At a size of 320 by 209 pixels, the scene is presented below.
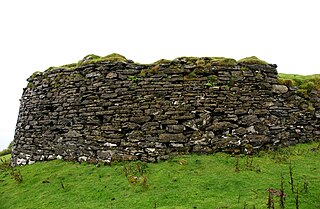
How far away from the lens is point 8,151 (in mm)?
22078

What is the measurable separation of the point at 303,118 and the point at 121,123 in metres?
7.00

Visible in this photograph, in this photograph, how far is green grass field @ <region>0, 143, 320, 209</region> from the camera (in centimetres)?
720

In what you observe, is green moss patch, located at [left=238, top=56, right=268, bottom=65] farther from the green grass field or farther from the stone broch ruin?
the green grass field

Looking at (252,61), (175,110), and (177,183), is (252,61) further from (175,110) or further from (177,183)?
(177,183)

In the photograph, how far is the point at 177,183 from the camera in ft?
27.0

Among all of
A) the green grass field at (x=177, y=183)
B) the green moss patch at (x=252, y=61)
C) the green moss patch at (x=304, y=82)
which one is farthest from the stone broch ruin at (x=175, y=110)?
the green grass field at (x=177, y=183)

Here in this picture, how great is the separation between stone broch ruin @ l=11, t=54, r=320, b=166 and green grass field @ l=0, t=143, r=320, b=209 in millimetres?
544

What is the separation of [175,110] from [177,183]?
9.49 ft

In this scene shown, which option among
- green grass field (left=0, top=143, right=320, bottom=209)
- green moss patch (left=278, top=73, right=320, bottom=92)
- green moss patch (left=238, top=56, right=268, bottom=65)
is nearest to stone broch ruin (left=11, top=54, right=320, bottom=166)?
green moss patch (left=238, top=56, right=268, bottom=65)

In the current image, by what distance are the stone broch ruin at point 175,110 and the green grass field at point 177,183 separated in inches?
21.4

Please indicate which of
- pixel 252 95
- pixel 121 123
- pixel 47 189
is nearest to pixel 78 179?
pixel 47 189

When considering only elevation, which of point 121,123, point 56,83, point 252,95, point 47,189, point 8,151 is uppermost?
point 56,83

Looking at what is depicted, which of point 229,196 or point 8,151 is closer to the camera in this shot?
point 229,196

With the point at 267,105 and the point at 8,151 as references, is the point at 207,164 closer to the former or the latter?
the point at 267,105
